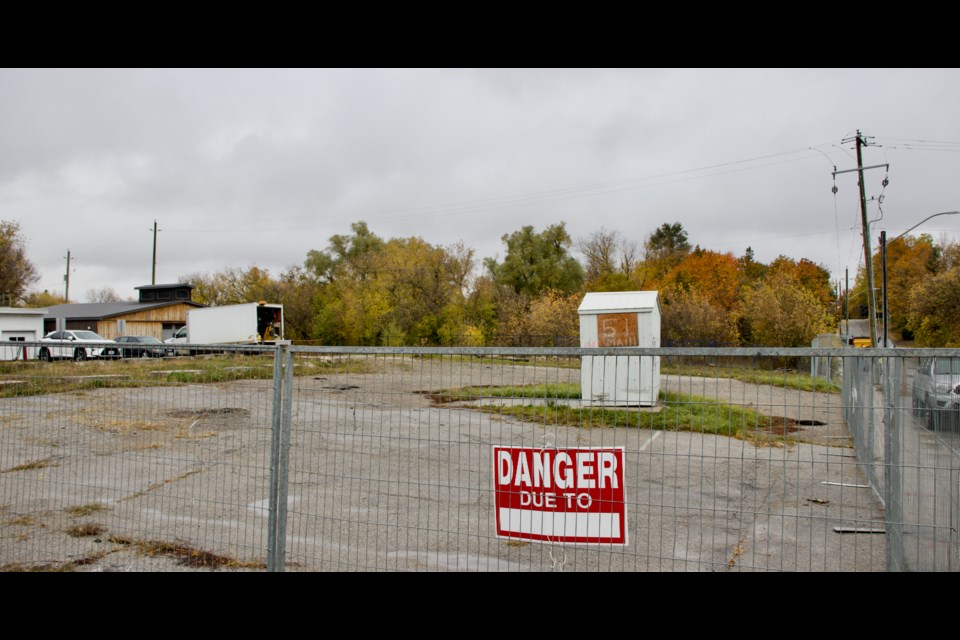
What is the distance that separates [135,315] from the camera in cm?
5203

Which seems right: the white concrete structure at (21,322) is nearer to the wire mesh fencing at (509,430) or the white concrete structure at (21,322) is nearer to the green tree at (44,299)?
the wire mesh fencing at (509,430)

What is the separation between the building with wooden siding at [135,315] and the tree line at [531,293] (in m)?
3.83

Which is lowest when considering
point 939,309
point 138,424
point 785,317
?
point 138,424

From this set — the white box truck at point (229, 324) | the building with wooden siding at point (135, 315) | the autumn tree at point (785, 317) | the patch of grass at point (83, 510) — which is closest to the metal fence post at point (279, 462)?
the patch of grass at point (83, 510)

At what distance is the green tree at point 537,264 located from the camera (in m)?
60.8

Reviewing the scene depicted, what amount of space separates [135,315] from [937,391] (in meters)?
57.3

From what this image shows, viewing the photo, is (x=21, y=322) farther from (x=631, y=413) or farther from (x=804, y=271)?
(x=804, y=271)

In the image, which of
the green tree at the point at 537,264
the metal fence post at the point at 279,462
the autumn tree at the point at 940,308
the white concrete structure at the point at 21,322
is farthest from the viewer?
the green tree at the point at 537,264

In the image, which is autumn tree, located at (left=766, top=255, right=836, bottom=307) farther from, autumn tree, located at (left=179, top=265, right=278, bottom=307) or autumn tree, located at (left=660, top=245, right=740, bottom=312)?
autumn tree, located at (left=179, top=265, right=278, bottom=307)

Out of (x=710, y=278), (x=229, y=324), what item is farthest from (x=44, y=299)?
(x=710, y=278)

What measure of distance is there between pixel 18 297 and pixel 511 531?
189ft

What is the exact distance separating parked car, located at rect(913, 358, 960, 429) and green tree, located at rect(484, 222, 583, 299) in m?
56.3

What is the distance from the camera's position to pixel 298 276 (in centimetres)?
6250

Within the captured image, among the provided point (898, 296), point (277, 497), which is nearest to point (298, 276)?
point (898, 296)
